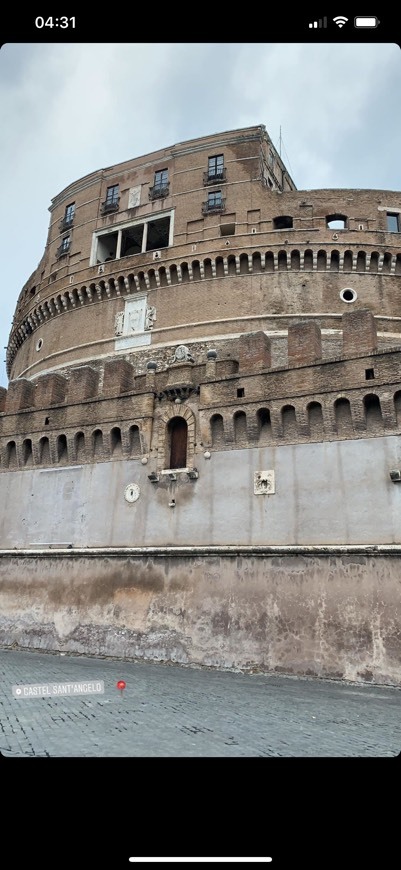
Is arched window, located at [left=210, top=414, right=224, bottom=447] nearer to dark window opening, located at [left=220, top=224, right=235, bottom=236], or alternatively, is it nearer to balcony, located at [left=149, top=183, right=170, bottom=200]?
dark window opening, located at [left=220, top=224, right=235, bottom=236]

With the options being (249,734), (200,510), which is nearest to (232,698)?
(249,734)

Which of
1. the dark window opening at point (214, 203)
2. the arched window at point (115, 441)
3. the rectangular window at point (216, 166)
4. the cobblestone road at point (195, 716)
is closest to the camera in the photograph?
the cobblestone road at point (195, 716)

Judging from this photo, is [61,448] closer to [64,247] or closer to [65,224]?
[64,247]

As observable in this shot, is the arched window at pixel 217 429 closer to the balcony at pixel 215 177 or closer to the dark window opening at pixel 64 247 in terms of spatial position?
the balcony at pixel 215 177

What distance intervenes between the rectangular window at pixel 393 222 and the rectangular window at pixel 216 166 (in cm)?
814

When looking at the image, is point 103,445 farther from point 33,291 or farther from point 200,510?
point 33,291

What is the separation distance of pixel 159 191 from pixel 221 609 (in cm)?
2294

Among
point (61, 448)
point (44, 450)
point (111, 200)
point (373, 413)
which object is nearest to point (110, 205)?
point (111, 200)

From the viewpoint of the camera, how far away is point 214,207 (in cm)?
2650

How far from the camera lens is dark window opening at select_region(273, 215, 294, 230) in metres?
25.3

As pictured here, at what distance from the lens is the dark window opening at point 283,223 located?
995 inches

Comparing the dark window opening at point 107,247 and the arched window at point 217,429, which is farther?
the dark window opening at point 107,247

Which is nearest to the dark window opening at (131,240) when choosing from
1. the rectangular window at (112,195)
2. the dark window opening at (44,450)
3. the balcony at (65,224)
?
the rectangular window at (112,195)

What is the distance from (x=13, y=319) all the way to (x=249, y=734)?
1316 inches
